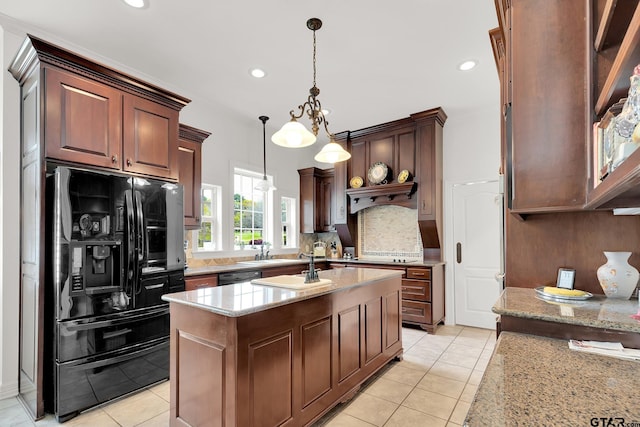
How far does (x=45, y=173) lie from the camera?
233 cm

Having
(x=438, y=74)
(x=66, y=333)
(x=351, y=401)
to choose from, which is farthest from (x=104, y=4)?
(x=351, y=401)

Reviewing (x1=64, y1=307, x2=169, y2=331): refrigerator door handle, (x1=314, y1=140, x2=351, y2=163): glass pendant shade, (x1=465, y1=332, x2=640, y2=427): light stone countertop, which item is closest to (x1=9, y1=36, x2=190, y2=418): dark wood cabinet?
(x1=64, y1=307, x2=169, y2=331): refrigerator door handle

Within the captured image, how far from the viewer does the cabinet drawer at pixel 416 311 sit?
14.3 ft

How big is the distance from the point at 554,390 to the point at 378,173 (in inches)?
170

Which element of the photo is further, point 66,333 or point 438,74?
point 438,74

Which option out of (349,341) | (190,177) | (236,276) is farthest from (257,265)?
(349,341)

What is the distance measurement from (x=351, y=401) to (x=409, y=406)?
0.45m

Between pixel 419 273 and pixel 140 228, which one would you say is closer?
pixel 140 228

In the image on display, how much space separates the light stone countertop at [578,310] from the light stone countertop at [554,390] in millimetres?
164

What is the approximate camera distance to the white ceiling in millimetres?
2471

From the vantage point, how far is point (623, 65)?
3.26 feet

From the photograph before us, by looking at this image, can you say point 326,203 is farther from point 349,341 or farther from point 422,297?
point 349,341

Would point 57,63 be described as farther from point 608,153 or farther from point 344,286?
point 608,153

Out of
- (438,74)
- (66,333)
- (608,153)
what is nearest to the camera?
(608,153)
